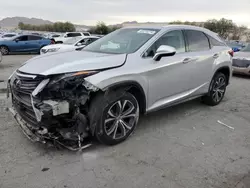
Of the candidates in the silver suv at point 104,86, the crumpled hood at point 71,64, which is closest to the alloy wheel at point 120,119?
the silver suv at point 104,86

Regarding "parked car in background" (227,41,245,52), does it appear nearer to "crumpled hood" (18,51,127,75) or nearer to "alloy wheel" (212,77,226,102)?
"alloy wheel" (212,77,226,102)

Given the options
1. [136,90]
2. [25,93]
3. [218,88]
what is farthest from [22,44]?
[136,90]

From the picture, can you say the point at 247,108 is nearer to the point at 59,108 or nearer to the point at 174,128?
the point at 174,128

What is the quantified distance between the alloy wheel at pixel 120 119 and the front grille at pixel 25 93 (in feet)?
3.25

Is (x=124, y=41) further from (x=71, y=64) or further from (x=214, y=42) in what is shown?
(x=214, y=42)

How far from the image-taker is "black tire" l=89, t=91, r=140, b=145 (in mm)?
3275

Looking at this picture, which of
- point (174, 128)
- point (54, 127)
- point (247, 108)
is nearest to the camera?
point (54, 127)

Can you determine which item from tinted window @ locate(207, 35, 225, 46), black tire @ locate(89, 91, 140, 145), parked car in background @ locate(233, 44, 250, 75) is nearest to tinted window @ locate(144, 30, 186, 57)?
black tire @ locate(89, 91, 140, 145)

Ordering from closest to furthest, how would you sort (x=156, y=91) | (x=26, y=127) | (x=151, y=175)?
(x=151, y=175) → (x=26, y=127) → (x=156, y=91)

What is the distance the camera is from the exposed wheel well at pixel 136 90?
138 inches

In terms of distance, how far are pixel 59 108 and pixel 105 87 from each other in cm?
66

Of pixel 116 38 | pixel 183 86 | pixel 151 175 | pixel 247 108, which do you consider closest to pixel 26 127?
pixel 151 175

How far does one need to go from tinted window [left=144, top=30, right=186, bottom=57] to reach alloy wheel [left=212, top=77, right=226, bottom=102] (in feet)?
4.83

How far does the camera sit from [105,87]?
129 inches
